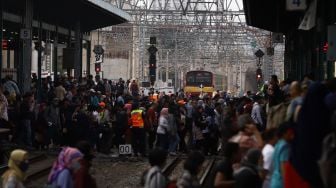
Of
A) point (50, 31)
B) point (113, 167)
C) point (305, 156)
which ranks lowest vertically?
point (113, 167)

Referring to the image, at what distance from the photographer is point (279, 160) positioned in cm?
879

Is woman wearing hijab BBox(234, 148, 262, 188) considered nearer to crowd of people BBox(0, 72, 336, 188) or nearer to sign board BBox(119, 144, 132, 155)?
crowd of people BBox(0, 72, 336, 188)

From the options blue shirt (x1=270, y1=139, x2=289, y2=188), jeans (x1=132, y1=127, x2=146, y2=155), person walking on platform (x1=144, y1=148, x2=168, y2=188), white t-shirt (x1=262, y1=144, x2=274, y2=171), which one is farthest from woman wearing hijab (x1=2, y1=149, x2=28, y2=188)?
jeans (x1=132, y1=127, x2=146, y2=155)

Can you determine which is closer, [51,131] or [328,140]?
[328,140]

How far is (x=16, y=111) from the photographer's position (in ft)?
80.6

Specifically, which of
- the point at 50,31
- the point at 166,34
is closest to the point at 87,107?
the point at 50,31

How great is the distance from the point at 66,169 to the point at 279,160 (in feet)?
7.34

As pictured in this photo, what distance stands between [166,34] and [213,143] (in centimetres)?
3650

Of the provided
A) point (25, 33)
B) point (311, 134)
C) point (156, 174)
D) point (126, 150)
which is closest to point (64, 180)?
point (156, 174)

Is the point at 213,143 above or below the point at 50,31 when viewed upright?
below

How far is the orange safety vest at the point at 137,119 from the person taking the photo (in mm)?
25203

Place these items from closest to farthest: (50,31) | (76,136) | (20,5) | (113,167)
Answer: (113,167)
(76,136)
(20,5)
(50,31)

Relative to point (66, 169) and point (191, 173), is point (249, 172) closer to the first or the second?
point (191, 173)

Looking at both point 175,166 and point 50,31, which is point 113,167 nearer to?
point 175,166
